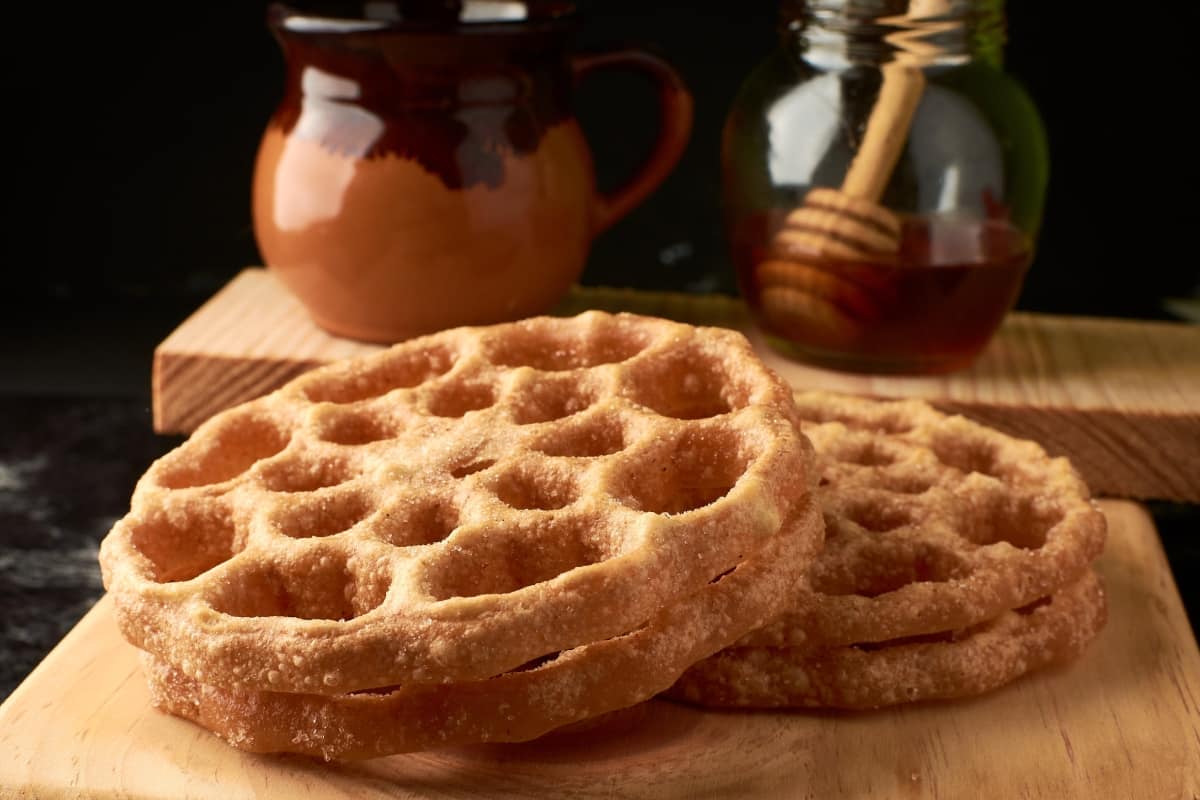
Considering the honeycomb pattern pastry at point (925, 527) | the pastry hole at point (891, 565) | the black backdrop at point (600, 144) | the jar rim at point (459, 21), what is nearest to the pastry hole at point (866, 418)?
the honeycomb pattern pastry at point (925, 527)

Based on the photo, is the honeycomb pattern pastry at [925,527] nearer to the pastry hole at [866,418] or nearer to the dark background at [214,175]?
the pastry hole at [866,418]

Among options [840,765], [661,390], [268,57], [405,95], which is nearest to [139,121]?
[268,57]

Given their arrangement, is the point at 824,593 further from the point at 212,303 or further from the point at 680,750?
the point at 212,303

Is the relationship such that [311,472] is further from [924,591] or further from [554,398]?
[924,591]

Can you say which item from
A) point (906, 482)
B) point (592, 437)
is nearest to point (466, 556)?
point (592, 437)

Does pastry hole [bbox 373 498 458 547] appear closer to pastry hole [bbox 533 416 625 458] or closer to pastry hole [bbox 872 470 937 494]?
pastry hole [bbox 533 416 625 458]

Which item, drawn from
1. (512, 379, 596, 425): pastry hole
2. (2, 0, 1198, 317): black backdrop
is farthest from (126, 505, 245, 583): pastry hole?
(2, 0, 1198, 317): black backdrop
